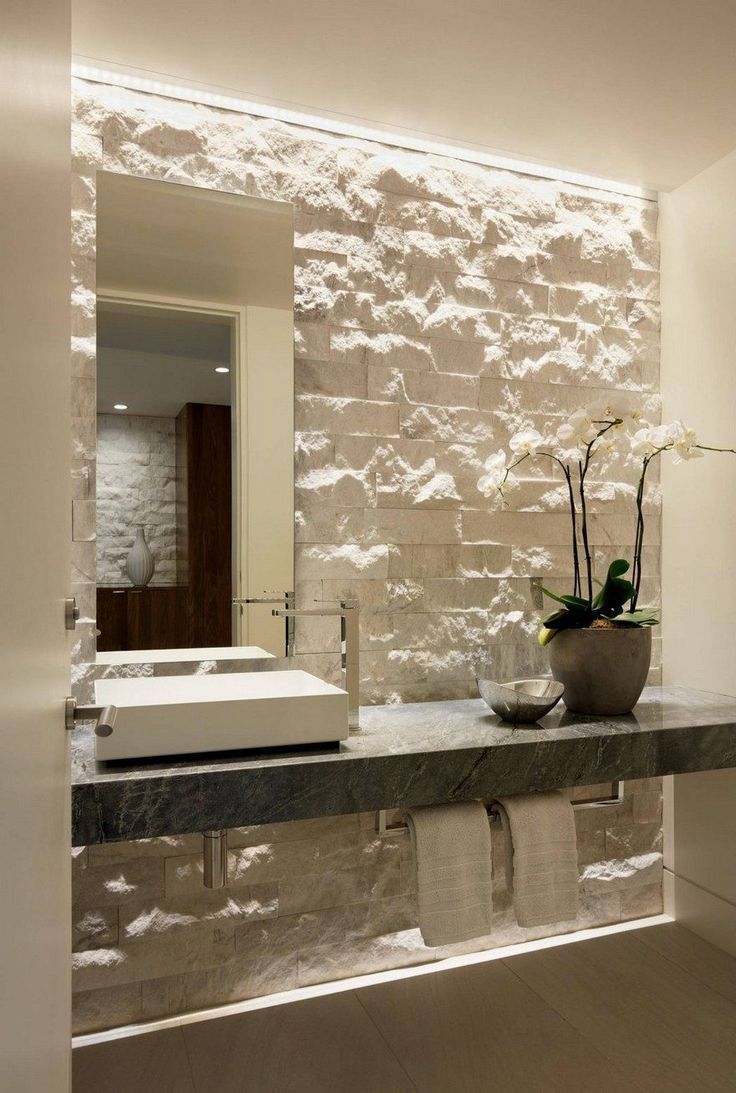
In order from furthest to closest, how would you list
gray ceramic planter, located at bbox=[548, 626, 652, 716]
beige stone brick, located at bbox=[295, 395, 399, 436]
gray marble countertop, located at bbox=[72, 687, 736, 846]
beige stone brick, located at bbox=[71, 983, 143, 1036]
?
beige stone brick, located at bbox=[295, 395, 399, 436]
gray ceramic planter, located at bbox=[548, 626, 652, 716]
beige stone brick, located at bbox=[71, 983, 143, 1036]
gray marble countertop, located at bbox=[72, 687, 736, 846]

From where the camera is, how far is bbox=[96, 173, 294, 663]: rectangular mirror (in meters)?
2.12

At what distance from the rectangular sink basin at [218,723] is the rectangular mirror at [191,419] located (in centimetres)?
31

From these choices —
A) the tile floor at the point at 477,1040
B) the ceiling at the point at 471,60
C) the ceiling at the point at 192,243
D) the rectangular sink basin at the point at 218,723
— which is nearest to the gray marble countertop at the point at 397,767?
the rectangular sink basin at the point at 218,723

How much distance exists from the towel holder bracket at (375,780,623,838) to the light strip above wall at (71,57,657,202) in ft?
6.39

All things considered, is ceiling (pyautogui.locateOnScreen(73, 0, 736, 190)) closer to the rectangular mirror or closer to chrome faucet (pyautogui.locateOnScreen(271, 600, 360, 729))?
the rectangular mirror

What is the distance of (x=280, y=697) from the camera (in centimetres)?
176

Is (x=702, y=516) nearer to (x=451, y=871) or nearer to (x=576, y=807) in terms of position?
(x=576, y=807)

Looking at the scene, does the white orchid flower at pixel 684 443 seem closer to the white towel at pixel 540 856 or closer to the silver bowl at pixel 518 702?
the silver bowl at pixel 518 702

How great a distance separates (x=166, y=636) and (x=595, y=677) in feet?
3.88

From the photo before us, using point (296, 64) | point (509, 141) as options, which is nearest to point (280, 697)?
point (296, 64)

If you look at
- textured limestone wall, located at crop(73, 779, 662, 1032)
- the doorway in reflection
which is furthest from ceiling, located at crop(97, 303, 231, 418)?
textured limestone wall, located at crop(73, 779, 662, 1032)

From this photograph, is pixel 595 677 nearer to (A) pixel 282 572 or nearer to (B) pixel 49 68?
(A) pixel 282 572

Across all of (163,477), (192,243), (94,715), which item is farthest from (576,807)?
(192,243)

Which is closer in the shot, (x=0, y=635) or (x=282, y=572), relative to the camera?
(x=0, y=635)
